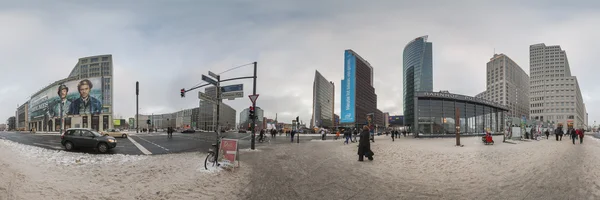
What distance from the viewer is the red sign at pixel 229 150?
32.0 ft

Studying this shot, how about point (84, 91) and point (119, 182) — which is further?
point (84, 91)

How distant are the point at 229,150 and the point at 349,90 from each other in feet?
381

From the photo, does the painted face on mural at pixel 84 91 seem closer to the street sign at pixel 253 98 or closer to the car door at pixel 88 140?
the car door at pixel 88 140

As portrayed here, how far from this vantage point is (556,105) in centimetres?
12762

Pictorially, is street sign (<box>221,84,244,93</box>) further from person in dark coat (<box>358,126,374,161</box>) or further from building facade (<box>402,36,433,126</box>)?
building facade (<box>402,36,433,126</box>)

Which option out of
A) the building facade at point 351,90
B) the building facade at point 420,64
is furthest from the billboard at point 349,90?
the building facade at point 420,64

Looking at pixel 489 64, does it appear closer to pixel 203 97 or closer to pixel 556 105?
pixel 556 105

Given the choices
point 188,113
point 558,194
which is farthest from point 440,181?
point 188,113

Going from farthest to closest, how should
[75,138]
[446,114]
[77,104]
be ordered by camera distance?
[77,104] → [446,114] → [75,138]

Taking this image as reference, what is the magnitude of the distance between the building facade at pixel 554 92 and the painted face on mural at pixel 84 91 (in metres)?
169

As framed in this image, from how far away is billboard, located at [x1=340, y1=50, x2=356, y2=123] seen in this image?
122250 millimetres

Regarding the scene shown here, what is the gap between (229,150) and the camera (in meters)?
9.90

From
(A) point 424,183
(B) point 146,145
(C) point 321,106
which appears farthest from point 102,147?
(C) point 321,106

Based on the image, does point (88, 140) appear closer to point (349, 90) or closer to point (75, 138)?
point (75, 138)
